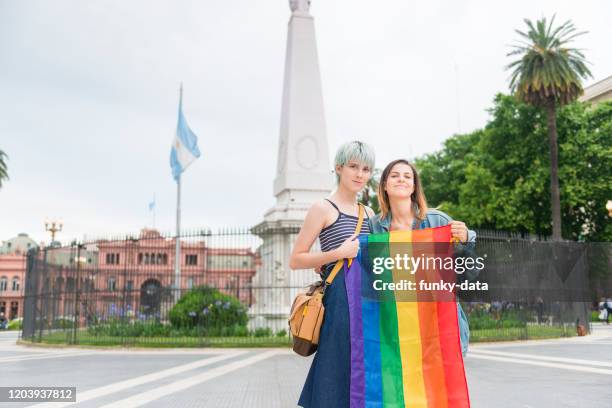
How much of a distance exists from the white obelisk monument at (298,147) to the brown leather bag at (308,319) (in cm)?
1502

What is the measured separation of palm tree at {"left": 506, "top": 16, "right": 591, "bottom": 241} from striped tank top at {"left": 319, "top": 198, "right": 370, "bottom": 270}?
23.9 meters

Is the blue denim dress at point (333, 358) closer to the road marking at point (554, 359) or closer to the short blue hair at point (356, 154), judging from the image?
the short blue hair at point (356, 154)

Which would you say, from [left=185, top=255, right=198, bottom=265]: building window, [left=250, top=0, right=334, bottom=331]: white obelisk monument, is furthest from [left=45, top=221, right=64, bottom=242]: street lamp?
[left=250, top=0, right=334, bottom=331]: white obelisk monument

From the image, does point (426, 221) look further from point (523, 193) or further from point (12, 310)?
point (12, 310)

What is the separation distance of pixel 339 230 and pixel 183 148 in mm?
24114

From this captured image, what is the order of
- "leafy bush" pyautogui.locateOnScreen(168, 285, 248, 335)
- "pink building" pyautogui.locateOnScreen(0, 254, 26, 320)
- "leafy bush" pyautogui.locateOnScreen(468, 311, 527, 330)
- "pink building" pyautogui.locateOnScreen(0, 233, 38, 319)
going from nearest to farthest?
"leafy bush" pyautogui.locateOnScreen(168, 285, 248, 335) < "leafy bush" pyautogui.locateOnScreen(468, 311, 527, 330) < "pink building" pyautogui.locateOnScreen(0, 233, 38, 319) < "pink building" pyautogui.locateOnScreen(0, 254, 26, 320)

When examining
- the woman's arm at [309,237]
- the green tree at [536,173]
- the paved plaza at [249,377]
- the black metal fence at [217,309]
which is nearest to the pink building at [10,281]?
the black metal fence at [217,309]

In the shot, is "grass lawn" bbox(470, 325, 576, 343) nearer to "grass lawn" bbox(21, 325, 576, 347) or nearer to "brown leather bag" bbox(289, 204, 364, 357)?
"grass lawn" bbox(21, 325, 576, 347)

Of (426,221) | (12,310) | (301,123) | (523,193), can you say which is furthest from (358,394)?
(12,310)

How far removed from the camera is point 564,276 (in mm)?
15688

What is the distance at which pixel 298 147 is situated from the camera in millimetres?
18625

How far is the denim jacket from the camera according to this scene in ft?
7.83

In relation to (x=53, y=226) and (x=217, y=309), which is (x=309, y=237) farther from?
(x=53, y=226)

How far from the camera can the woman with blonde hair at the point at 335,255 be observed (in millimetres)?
2381
